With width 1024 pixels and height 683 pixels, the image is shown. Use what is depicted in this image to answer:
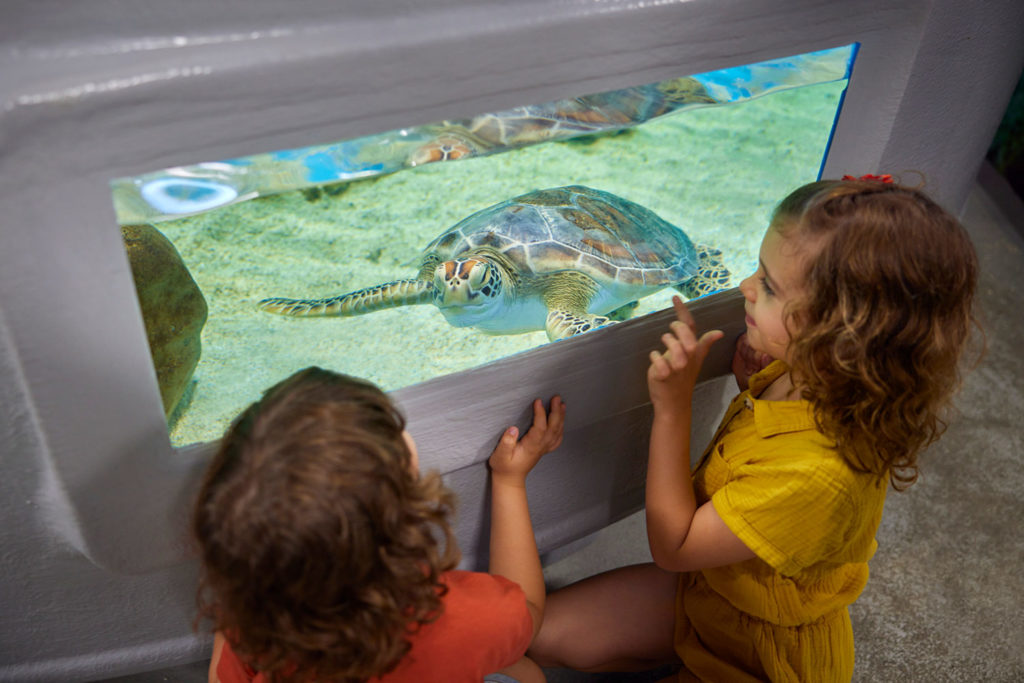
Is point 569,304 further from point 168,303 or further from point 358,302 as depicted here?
point 168,303

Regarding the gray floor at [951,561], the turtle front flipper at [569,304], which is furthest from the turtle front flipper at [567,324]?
the gray floor at [951,561]

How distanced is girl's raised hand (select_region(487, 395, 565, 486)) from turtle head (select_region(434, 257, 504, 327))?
0.60 feet

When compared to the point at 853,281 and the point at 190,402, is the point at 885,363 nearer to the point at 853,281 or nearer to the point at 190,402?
the point at 853,281

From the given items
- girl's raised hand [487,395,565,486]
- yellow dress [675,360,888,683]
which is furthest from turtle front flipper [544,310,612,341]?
yellow dress [675,360,888,683]

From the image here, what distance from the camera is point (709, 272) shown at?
126 cm

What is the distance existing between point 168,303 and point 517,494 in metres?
0.49

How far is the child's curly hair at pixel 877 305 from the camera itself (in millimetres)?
782

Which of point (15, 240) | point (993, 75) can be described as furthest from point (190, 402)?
point (993, 75)

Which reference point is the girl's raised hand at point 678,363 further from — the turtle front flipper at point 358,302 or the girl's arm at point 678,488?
the turtle front flipper at point 358,302

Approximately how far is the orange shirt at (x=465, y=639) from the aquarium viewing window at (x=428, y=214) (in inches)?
10.7

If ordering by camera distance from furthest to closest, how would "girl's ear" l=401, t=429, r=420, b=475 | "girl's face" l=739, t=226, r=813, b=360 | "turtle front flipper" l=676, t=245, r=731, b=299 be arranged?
1. "turtle front flipper" l=676, t=245, r=731, b=299
2. "girl's face" l=739, t=226, r=813, b=360
3. "girl's ear" l=401, t=429, r=420, b=475

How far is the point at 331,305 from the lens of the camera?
92 centimetres

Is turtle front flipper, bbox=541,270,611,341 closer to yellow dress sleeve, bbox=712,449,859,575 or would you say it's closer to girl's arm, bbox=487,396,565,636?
girl's arm, bbox=487,396,565,636

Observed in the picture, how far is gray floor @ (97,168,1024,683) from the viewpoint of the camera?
137cm
